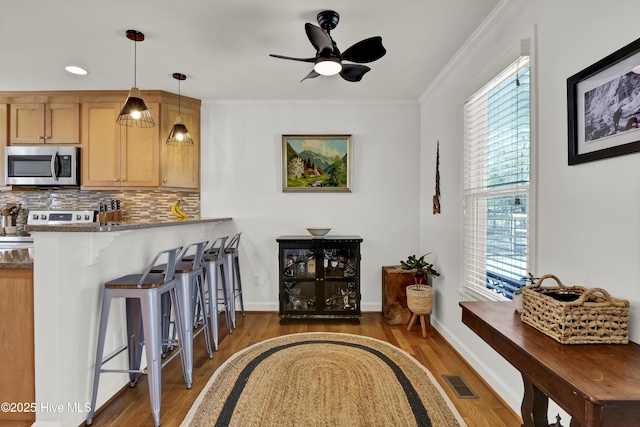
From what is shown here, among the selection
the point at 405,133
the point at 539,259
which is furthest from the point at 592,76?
the point at 405,133

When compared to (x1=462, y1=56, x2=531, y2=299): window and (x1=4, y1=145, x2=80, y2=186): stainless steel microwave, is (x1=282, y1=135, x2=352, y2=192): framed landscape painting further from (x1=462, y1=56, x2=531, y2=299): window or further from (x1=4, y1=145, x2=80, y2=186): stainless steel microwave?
(x1=4, y1=145, x2=80, y2=186): stainless steel microwave

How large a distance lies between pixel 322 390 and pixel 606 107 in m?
2.19

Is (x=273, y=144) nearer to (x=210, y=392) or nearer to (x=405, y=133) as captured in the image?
(x=405, y=133)

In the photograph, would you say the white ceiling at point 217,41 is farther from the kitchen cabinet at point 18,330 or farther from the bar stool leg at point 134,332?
the bar stool leg at point 134,332

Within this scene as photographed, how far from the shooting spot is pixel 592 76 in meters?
1.42

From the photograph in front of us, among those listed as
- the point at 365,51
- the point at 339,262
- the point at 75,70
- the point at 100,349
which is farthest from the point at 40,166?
the point at 365,51

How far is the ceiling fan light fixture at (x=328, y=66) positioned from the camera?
2.12m

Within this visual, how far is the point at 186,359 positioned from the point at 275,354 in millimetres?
777

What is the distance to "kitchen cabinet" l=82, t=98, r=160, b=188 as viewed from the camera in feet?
12.3

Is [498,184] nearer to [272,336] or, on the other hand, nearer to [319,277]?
[319,277]

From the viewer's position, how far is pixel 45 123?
379 cm

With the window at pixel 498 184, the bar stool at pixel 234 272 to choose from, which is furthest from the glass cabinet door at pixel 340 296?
the window at pixel 498 184

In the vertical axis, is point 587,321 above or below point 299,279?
above

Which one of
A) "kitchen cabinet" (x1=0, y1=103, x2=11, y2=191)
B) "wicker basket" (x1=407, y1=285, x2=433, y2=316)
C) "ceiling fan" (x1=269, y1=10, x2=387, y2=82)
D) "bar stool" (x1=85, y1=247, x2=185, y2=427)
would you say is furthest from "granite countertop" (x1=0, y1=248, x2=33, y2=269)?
"wicker basket" (x1=407, y1=285, x2=433, y2=316)
